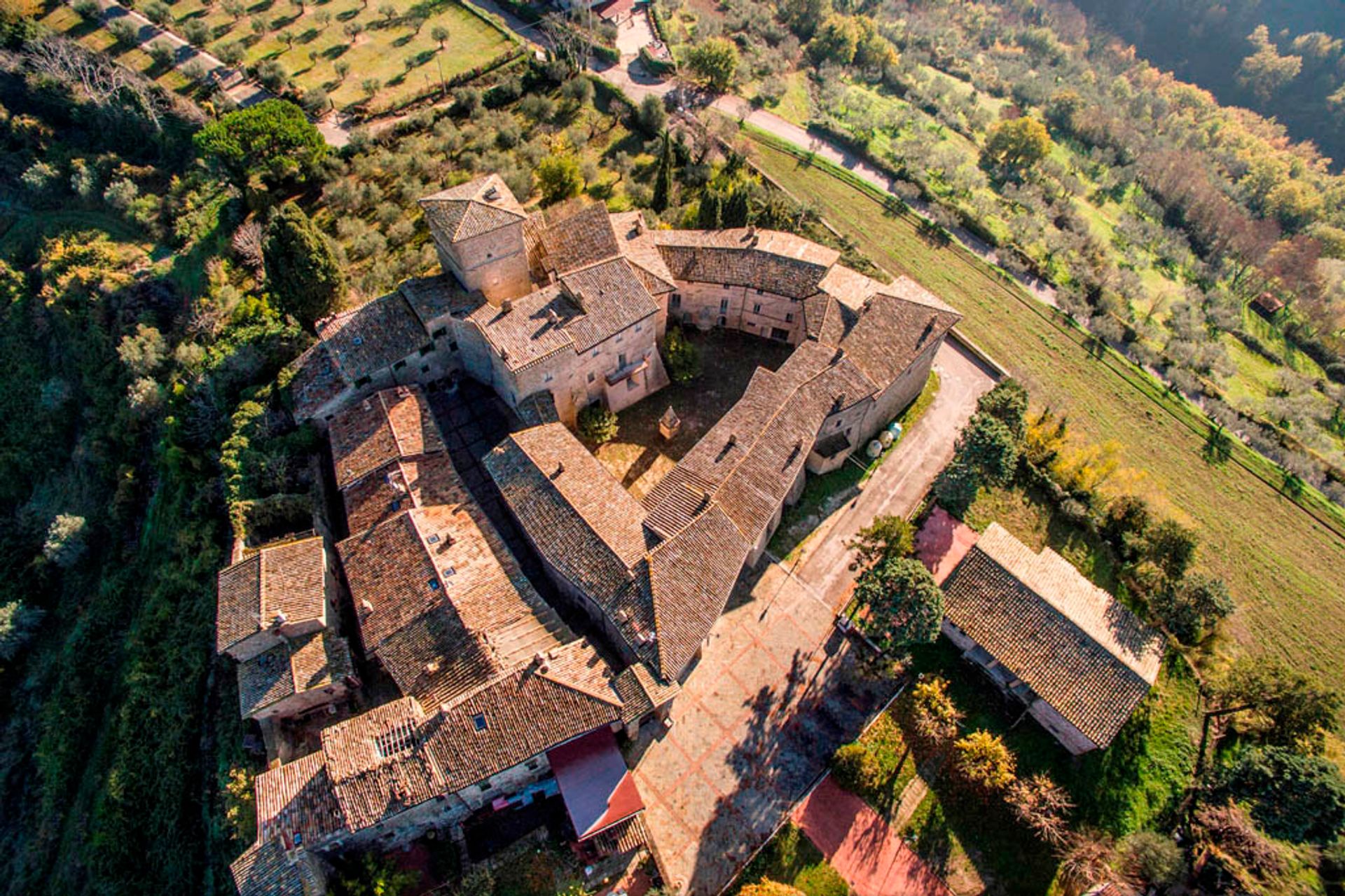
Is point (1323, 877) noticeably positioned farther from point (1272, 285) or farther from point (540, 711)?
point (1272, 285)

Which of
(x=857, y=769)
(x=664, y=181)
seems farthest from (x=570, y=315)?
(x=857, y=769)

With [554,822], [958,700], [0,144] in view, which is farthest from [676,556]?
[0,144]

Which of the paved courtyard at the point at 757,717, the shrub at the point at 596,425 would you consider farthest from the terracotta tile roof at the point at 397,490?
the paved courtyard at the point at 757,717

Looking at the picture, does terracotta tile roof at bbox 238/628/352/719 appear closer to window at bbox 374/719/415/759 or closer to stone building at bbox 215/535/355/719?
stone building at bbox 215/535/355/719

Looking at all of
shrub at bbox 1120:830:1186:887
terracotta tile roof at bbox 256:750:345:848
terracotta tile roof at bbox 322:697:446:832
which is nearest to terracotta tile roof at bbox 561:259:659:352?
terracotta tile roof at bbox 322:697:446:832

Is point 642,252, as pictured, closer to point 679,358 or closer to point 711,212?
point 679,358

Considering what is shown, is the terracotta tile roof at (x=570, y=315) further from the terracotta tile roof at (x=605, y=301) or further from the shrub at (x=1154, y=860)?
the shrub at (x=1154, y=860)

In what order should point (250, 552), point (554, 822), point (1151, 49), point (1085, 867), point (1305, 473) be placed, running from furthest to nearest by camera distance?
1. point (1151, 49)
2. point (1305, 473)
3. point (250, 552)
4. point (554, 822)
5. point (1085, 867)
